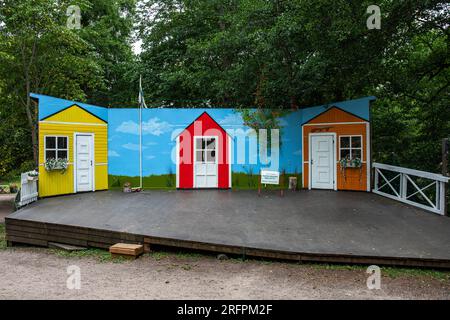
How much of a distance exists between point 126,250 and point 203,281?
5.39ft

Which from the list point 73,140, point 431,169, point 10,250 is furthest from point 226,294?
point 431,169

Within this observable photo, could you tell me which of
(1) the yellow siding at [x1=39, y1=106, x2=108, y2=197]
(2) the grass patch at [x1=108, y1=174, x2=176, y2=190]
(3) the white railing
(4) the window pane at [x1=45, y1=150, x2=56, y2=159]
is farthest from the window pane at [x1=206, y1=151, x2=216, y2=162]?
(3) the white railing

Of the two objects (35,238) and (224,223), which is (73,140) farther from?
(224,223)

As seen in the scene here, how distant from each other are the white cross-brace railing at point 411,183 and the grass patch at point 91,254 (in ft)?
20.7

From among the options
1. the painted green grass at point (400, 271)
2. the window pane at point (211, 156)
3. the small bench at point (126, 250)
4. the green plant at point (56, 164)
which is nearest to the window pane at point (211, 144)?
the window pane at point (211, 156)

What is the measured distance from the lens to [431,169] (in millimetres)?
9812

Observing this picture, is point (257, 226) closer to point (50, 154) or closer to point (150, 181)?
point (150, 181)

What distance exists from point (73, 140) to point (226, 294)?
758 cm

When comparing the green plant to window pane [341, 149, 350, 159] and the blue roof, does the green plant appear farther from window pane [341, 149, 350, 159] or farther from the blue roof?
window pane [341, 149, 350, 159]

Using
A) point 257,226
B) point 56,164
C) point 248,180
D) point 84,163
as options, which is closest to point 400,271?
point 257,226

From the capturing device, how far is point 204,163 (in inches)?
425

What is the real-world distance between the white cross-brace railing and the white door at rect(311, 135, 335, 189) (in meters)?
1.24

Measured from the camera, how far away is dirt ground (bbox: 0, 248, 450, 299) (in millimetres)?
4035

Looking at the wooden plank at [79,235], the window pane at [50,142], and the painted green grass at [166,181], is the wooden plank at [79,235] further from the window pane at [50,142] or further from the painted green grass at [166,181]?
the painted green grass at [166,181]
